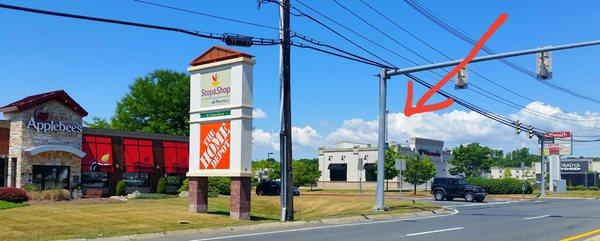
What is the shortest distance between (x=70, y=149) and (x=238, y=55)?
17.7 metres

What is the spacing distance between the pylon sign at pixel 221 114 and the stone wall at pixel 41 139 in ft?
46.6

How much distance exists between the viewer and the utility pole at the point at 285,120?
2139 centimetres

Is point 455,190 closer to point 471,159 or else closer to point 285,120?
point 285,120

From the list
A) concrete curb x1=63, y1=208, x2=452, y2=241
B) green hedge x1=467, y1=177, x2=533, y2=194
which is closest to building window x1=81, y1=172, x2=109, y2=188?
concrete curb x1=63, y1=208, x2=452, y2=241

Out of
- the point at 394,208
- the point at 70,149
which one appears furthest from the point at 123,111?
the point at 394,208

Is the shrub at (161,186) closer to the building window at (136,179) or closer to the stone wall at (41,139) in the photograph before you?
the building window at (136,179)

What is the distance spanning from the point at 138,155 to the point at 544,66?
28710 millimetres

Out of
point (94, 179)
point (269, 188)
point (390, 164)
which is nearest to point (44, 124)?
point (94, 179)

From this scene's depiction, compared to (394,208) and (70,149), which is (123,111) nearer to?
(70,149)

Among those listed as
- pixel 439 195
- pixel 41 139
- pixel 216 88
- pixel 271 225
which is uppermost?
pixel 216 88

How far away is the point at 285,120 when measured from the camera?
845 inches

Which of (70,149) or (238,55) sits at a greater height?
(238,55)

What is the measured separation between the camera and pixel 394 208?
27.0 metres

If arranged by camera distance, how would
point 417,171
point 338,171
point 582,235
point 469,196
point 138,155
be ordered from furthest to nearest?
point 338,171 → point 417,171 → point 138,155 → point 469,196 → point 582,235
